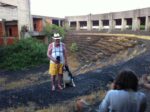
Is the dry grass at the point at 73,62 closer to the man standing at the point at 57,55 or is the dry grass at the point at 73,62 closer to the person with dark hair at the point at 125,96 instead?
the man standing at the point at 57,55

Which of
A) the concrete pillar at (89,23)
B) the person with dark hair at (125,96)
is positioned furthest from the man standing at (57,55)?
the concrete pillar at (89,23)

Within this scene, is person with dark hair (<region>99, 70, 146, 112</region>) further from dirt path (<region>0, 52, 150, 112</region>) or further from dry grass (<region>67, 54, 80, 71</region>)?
dry grass (<region>67, 54, 80, 71</region>)

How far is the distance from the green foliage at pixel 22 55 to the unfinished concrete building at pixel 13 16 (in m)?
2.44

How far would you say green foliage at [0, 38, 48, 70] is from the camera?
18453 mm

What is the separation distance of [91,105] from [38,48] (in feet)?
48.4

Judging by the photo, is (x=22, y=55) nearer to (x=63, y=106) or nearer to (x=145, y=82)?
(x=145, y=82)

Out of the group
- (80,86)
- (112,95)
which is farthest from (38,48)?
(112,95)

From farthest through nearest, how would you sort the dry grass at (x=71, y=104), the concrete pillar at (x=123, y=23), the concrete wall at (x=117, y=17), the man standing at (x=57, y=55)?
the concrete pillar at (x=123, y=23), the concrete wall at (x=117, y=17), the man standing at (x=57, y=55), the dry grass at (x=71, y=104)

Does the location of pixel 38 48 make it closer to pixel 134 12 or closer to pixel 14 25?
pixel 14 25

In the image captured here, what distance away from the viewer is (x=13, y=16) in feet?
71.5

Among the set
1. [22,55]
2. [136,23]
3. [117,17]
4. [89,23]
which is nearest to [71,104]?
[22,55]

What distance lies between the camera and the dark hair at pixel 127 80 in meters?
2.65

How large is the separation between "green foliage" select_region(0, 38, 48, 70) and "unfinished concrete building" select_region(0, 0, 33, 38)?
A: 2.44 meters

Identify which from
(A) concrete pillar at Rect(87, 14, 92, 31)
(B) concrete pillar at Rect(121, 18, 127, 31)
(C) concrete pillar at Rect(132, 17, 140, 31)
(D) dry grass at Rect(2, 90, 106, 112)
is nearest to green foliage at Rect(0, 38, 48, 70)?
(D) dry grass at Rect(2, 90, 106, 112)
